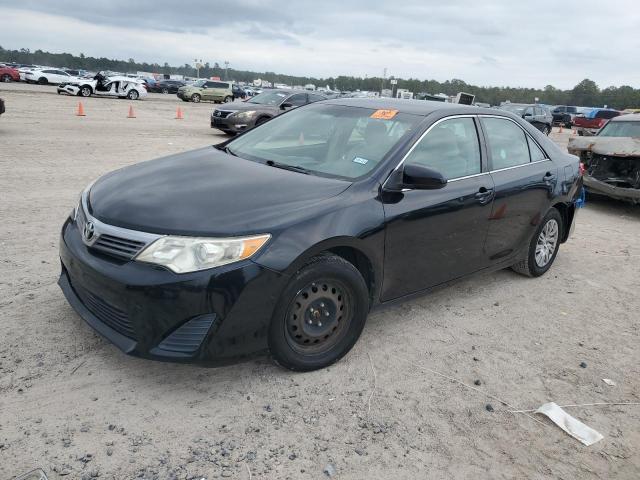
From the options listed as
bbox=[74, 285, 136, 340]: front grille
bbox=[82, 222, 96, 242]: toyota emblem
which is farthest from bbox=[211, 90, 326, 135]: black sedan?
bbox=[74, 285, 136, 340]: front grille

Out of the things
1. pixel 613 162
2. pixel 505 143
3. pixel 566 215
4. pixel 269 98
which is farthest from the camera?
pixel 269 98

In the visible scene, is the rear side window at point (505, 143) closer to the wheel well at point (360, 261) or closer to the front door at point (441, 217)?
the front door at point (441, 217)

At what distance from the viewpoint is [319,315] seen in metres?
3.34

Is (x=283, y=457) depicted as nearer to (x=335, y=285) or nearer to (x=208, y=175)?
(x=335, y=285)

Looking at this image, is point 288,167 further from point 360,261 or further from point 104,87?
point 104,87

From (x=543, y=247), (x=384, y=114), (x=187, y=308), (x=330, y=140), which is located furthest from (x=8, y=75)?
(x=187, y=308)

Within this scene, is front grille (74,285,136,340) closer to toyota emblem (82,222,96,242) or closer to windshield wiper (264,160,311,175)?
toyota emblem (82,222,96,242)

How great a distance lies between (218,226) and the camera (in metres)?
2.94

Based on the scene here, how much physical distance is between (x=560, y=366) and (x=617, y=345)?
2.42 ft

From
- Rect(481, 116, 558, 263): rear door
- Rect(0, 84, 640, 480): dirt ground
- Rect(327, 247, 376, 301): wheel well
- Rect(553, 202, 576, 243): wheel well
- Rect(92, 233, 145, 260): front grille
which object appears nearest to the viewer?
Rect(0, 84, 640, 480): dirt ground

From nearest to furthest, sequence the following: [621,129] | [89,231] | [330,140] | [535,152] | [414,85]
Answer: [89,231]
[330,140]
[535,152]
[621,129]
[414,85]

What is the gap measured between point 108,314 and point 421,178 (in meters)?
2.08

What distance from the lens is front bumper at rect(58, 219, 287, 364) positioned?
281 centimetres

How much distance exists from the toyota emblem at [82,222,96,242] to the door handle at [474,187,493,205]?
276 centimetres
